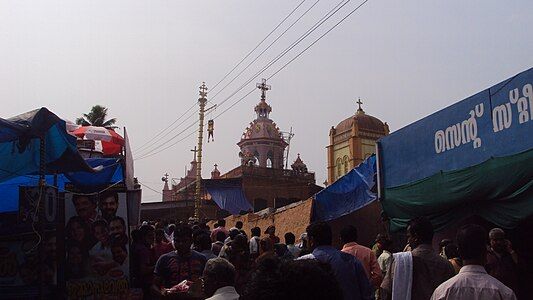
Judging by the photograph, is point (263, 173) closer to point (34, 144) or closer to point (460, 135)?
point (460, 135)

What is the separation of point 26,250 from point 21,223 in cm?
45

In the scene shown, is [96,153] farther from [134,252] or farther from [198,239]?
[198,239]

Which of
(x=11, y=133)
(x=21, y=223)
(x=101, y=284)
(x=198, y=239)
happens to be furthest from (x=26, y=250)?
(x=198, y=239)

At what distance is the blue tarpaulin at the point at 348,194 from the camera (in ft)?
40.4

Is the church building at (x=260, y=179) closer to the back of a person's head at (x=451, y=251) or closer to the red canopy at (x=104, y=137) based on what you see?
the red canopy at (x=104, y=137)

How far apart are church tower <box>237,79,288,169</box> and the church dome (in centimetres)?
1349

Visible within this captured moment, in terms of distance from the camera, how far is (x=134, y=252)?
7094 mm

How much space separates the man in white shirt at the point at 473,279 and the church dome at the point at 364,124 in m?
25.2

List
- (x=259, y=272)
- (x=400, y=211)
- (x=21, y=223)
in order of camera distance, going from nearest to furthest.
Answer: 1. (x=259, y=272)
2. (x=21, y=223)
3. (x=400, y=211)

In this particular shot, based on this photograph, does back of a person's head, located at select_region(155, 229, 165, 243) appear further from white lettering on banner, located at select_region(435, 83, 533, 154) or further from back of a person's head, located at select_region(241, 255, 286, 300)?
back of a person's head, located at select_region(241, 255, 286, 300)

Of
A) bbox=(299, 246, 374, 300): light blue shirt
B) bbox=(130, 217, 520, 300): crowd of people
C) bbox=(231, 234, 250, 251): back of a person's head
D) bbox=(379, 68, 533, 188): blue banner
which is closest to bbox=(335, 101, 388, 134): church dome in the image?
bbox=(379, 68, 533, 188): blue banner

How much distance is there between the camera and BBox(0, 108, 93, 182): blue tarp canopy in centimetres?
666

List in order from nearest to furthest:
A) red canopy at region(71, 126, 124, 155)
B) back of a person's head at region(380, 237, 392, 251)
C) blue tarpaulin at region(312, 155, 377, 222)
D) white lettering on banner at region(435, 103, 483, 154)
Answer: back of a person's head at region(380, 237, 392, 251), white lettering on banner at region(435, 103, 483, 154), blue tarpaulin at region(312, 155, 377, 222), red canopy at region(71, 126, 124, 155)

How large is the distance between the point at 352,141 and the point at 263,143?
16.7 m
